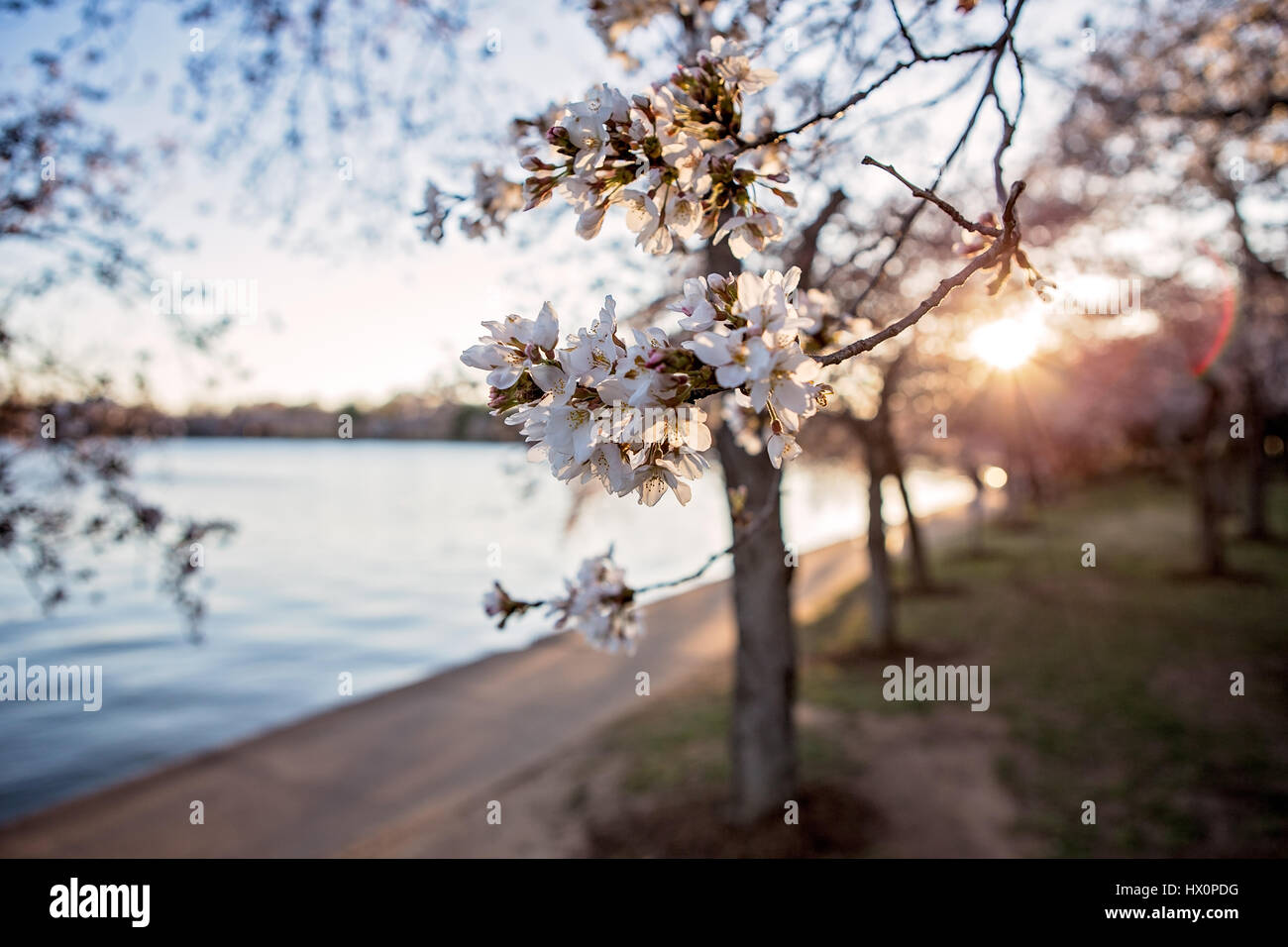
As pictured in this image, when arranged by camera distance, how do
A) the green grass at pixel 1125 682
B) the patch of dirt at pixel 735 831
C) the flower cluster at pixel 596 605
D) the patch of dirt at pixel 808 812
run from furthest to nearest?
the green grass at pixel 1125 682
the patch of dirt at pixel 808 812
the patch of dirt at pixel 735 831
the flower cluster at pixel 596 605

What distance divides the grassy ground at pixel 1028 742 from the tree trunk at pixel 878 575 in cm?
34

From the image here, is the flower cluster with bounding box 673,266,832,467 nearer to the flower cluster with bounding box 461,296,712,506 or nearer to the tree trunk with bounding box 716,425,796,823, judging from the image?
the flower cluster with bounding box 461,296,712,506

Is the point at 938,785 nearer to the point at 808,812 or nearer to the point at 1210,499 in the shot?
the point at 808,812

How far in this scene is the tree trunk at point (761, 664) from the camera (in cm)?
461

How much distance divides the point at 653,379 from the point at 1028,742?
7.11m

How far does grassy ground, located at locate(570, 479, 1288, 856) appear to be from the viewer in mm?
5230

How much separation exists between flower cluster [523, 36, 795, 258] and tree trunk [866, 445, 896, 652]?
27.9ft

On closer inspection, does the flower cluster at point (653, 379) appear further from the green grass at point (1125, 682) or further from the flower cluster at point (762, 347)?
the green grass at point (1125, 682)

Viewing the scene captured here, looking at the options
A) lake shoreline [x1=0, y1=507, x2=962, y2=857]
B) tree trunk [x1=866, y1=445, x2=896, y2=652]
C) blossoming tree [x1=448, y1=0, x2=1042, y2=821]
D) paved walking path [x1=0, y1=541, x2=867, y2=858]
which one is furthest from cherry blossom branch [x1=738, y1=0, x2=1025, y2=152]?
tree trunk [x1=866, y1=445, x2=896, y2=652]

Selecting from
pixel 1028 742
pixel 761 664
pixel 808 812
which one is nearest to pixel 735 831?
pixel 808 812

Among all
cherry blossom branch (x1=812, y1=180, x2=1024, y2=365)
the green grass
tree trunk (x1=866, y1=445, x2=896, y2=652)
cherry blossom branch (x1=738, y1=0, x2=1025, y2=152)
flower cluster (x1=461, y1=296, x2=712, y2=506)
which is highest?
cherry blossom branch (x1=738, y1=0, x2=1025, y2=152)

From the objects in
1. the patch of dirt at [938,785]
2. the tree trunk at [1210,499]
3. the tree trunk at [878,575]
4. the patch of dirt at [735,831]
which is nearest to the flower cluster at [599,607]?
A: the patch of dirt at [735,831]

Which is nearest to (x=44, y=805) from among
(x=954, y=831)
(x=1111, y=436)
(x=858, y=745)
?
(x=858, y=745)
